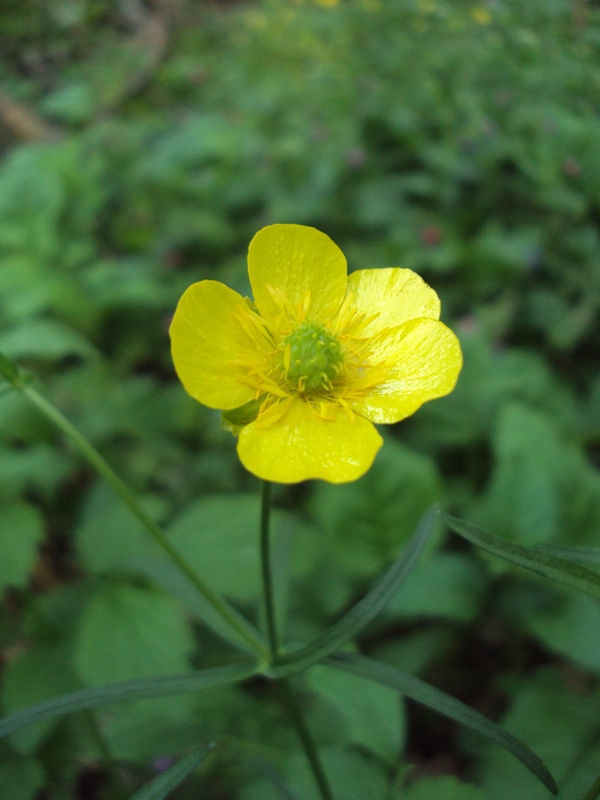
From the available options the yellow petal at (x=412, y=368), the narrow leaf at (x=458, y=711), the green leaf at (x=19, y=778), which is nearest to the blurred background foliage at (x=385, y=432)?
the green leaf at (x=19, y=778)

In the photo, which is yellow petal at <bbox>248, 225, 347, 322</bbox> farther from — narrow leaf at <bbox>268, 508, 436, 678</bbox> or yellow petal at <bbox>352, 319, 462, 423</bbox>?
narrow leaf at <bbox>268, 508, 436, 678</bbox>

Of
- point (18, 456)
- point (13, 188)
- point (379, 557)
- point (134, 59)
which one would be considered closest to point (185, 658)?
point (379, 557)

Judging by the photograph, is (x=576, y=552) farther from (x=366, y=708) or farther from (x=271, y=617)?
(x=366, y=708)

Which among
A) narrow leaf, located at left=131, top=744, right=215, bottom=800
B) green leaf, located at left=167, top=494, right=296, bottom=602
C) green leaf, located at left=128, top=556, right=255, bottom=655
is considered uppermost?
narrow leaf, located at left=131, top=744, right=215, bottom=800

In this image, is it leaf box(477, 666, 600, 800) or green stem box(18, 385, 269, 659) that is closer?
green stem box(18, 385, 269, 659)

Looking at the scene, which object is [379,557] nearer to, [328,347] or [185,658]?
[185,658]

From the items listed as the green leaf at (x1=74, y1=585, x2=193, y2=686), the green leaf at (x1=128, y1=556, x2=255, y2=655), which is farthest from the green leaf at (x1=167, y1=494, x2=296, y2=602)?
the green leaf at (x1=128, y1=556, x2=255, y2=655)

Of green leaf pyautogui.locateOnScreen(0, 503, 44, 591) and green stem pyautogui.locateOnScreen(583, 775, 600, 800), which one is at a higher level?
green stem pyautogui.locateOnScreen(583, 775, 600, 800)

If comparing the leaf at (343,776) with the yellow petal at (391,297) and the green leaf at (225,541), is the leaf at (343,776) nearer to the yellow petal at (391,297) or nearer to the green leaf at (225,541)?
the green leaf at (225,541)
